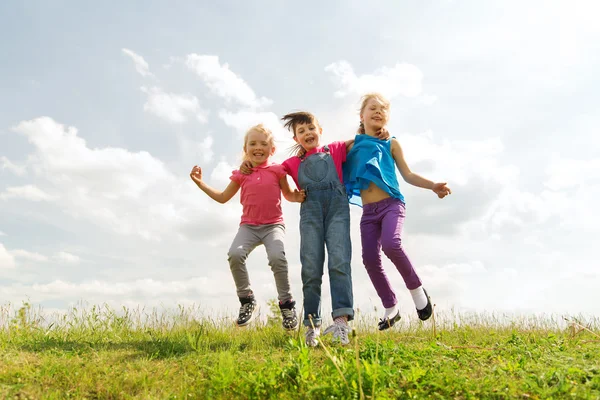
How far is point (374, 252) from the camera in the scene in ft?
20.5

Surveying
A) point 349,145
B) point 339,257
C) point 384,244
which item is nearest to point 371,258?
point 384,244

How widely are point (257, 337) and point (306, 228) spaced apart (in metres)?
1.47

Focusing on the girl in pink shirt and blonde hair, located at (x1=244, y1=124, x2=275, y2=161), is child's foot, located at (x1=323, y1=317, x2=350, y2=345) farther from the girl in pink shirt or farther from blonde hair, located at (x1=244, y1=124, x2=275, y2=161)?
blonde hair, located at (x1=244, y1=124, x2=275, y2=161)

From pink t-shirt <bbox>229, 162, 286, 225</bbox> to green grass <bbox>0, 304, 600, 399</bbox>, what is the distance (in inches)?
57.2

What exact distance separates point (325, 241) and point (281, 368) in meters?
2.34

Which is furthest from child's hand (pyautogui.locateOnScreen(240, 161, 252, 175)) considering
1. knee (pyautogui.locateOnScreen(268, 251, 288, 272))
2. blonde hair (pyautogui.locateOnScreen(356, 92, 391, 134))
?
blonde hair (pyautogui.locateOnScreen(356, 92, 391, 134))

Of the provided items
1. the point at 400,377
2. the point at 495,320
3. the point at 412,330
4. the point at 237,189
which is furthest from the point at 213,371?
the point at 495,320

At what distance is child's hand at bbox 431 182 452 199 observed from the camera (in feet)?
19.9

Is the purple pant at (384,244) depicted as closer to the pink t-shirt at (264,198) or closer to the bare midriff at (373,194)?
the bare midriff at (373,194)

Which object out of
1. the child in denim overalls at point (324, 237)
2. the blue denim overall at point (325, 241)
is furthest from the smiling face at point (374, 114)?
the blue denim overall at point (325, 241)

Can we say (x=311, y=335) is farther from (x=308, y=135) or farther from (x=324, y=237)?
(x=308, y=135)

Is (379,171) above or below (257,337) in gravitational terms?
above

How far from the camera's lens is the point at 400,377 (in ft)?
11.9

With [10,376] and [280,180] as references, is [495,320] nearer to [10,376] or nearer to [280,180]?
[280,180]
